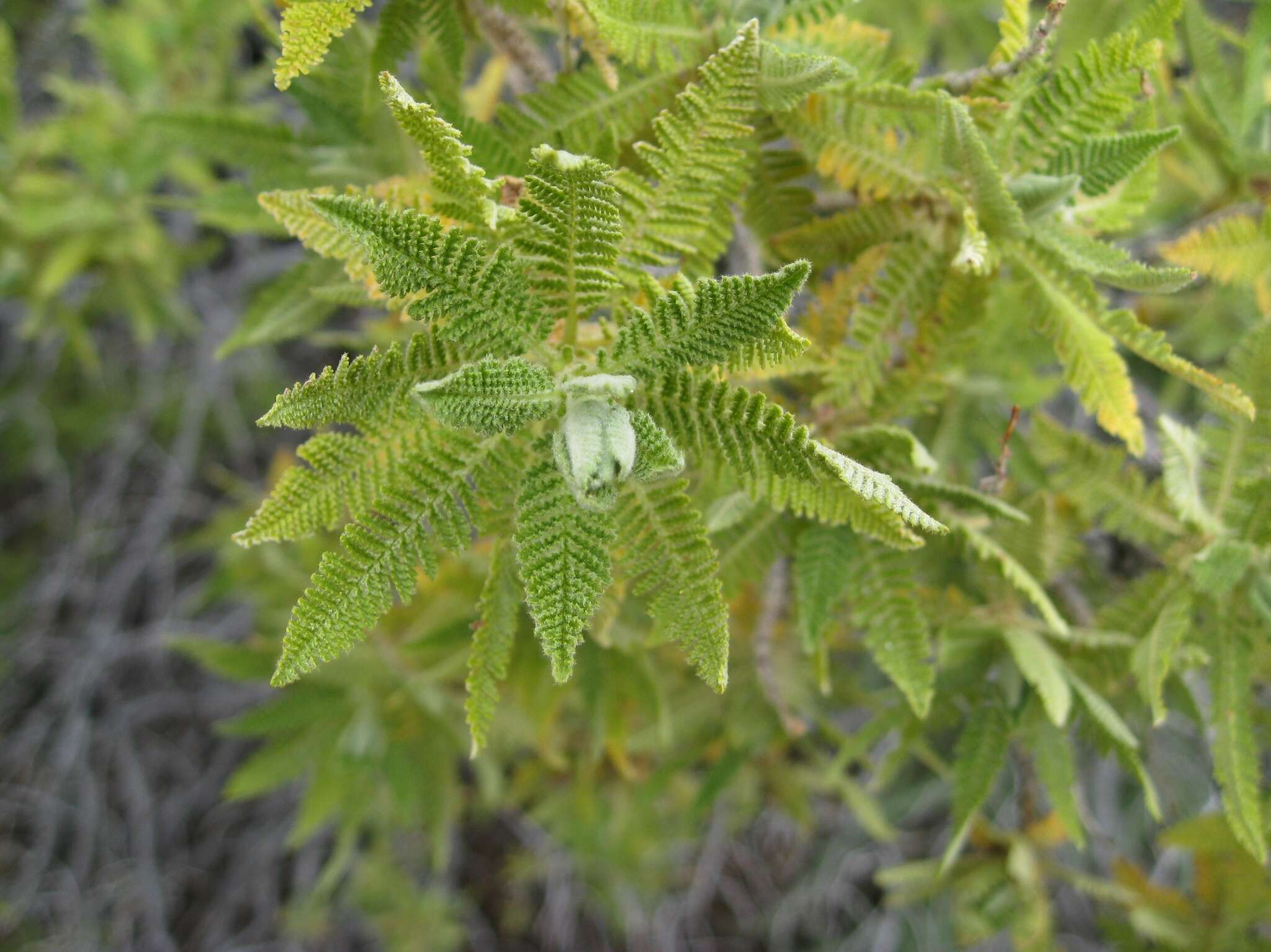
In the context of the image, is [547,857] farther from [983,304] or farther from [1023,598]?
[983,304]

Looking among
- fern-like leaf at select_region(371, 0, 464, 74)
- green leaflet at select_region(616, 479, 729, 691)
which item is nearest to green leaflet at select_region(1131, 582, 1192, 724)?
green leaflet at select_region(616, 479, 729, 691)

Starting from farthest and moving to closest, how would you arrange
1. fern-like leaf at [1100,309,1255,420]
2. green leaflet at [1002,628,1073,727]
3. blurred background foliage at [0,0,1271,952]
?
blurred background foliage at [0,0,1271,952]
green leaflet at [1002,628,1073,727]
fern-like leaf at [1100,309,1255,420]

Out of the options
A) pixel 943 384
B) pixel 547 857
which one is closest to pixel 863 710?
pixel 547 857

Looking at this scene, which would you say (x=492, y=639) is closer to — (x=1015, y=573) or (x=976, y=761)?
(x=1015, y=573)

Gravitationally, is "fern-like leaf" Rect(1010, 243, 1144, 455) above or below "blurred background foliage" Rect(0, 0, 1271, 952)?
above

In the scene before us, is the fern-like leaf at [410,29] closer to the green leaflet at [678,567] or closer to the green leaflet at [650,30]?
the green leaflet at [650,30]

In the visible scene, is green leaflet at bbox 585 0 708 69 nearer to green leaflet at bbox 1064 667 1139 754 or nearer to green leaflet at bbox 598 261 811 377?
green leaflet at bbox 598 261 811 377

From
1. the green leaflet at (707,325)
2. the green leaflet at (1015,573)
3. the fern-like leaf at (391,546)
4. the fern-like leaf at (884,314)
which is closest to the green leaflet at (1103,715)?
the green leaflet at (1015,573)
